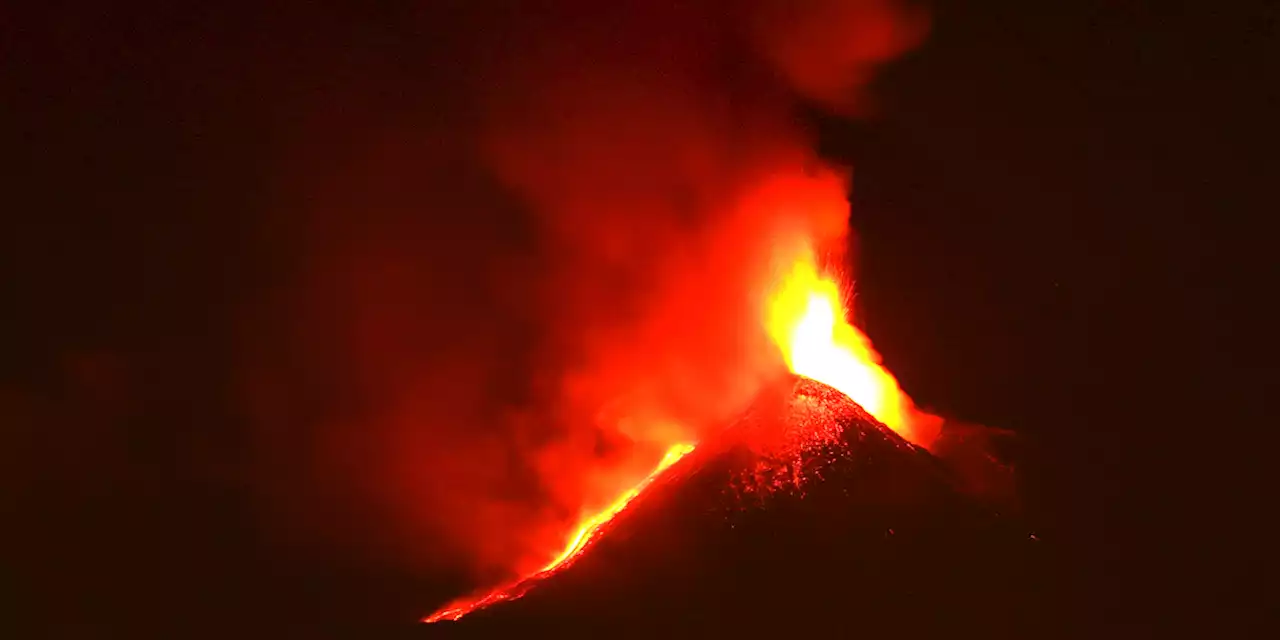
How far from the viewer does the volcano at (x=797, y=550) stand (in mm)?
5316

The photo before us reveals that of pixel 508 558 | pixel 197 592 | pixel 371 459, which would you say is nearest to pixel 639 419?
pixel 508 558

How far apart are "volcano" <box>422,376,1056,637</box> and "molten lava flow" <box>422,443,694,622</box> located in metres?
0.04

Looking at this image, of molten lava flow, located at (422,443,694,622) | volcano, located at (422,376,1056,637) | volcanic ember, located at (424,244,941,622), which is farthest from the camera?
volcanic ember, located at (424,244,941,622)

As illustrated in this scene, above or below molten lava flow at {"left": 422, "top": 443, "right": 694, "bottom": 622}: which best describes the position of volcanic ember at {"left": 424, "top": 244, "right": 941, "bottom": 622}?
above

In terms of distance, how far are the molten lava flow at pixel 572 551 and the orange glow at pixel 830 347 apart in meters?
0.72

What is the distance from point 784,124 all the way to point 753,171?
11.5 inches

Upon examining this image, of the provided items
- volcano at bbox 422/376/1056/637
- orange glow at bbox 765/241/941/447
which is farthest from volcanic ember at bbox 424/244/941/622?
volcano at bbox 422/376/1056/637

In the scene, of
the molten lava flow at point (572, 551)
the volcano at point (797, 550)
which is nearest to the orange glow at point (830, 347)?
the volcano at point (797, 550)

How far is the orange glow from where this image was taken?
6293 millimetres

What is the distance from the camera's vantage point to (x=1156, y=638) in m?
5.95

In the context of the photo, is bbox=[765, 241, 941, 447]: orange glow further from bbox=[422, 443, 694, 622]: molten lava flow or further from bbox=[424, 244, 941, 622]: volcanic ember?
bbox=[422, 443, 694, 622]: molten lava flow

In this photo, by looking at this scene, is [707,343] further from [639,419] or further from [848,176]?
[848,176]

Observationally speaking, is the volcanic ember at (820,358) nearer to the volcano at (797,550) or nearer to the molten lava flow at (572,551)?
the molten lava flow at (572,551)

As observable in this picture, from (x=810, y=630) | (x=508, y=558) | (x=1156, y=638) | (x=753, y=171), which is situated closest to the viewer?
(x=810, y=630)
